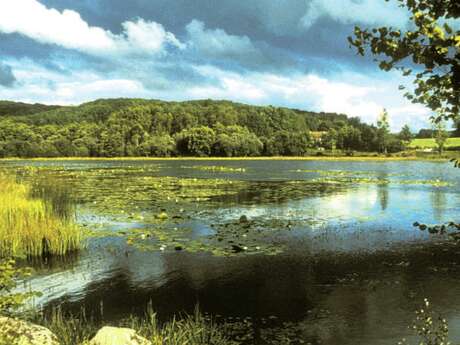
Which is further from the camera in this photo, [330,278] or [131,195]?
[131,195]

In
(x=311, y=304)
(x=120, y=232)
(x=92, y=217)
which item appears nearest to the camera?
(x=311, y=304)

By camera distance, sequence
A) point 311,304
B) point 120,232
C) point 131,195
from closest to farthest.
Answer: point 311,304
point 120,232
point 131,195

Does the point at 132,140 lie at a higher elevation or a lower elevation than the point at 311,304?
higher

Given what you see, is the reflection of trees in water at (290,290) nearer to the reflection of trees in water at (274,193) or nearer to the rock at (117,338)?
the rock at (117,338)

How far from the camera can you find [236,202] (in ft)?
102

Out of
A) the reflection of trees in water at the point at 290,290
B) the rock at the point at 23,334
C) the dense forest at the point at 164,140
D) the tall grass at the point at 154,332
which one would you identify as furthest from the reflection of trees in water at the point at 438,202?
the dense forest at the point at 164,140

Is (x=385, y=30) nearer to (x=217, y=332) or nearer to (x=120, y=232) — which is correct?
(x=217, y=332)

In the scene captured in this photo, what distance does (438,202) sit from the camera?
3069cm

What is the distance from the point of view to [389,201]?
31484 mm

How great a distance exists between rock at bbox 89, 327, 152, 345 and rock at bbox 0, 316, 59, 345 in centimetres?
75

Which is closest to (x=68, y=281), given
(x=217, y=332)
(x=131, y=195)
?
(x=217, y=332)

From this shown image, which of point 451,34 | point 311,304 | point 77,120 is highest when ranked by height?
point 77,120

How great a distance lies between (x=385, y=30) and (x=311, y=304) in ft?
29.4

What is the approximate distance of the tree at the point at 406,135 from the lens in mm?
147125
